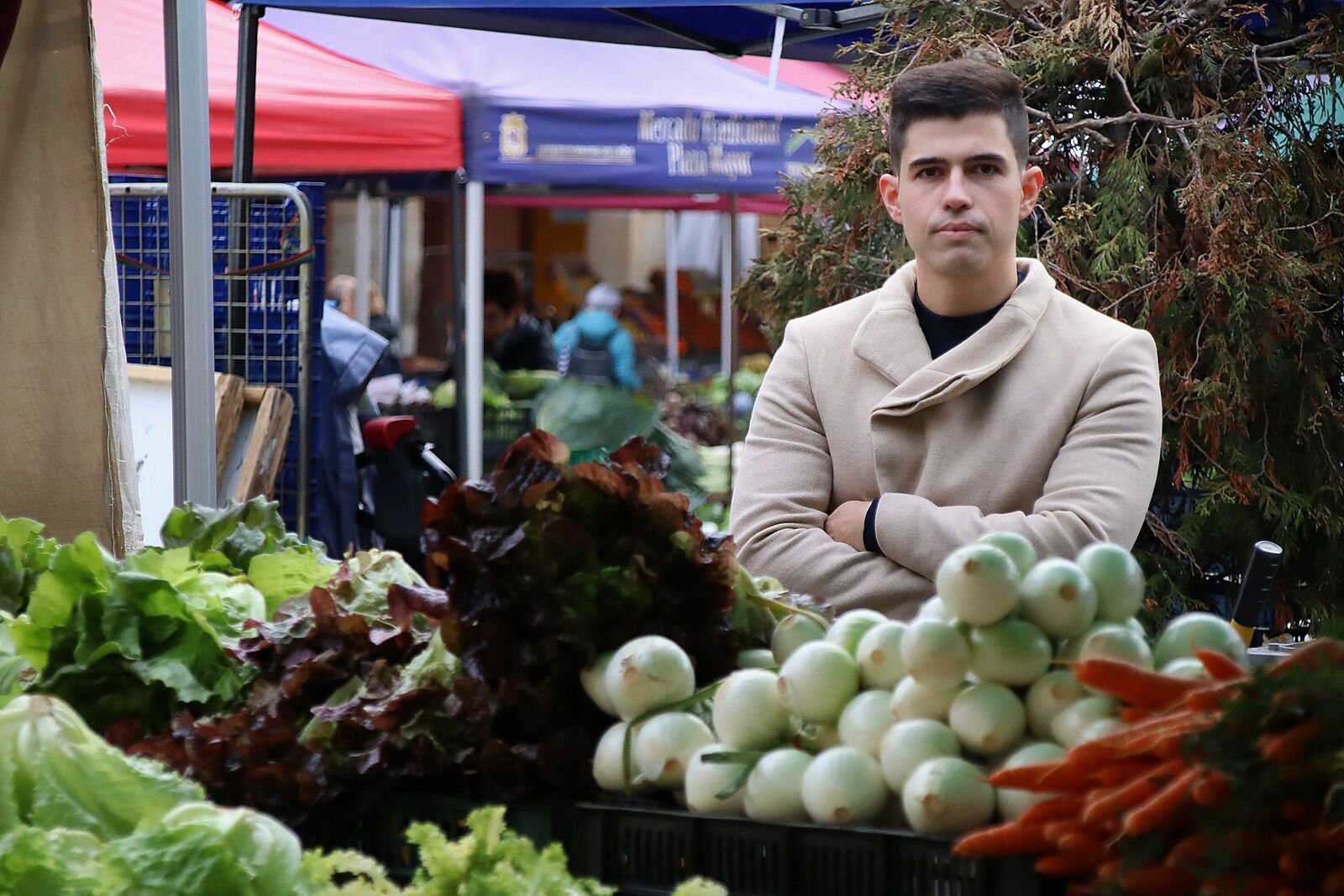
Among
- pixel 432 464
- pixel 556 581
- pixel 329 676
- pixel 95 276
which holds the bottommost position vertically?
pixel 432 464

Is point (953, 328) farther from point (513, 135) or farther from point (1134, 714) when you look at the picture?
point (513, 135)

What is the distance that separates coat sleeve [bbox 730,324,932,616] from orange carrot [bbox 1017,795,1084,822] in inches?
47.9

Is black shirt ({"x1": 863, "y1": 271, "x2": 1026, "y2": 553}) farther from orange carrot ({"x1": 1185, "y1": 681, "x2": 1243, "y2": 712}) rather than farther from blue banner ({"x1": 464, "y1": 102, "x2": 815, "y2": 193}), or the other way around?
blue banner ({"x1": 464, "y1": 102, "x2": 815, "y2": 193})

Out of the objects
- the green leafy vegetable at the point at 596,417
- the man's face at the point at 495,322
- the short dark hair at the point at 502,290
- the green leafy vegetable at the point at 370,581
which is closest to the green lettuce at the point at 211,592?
the green leafy vegetable at the point at 370,581

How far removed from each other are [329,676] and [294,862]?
0.46 m

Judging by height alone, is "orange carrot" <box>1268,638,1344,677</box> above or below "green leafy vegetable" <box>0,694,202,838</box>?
above

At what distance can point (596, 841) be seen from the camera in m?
1.61

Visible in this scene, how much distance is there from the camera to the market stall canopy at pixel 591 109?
740cm

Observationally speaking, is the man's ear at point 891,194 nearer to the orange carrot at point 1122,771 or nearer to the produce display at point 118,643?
the produce display at point 118,643

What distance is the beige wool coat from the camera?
8.51 feet

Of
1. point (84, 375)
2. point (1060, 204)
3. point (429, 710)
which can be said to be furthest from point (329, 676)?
point (1060, 204)

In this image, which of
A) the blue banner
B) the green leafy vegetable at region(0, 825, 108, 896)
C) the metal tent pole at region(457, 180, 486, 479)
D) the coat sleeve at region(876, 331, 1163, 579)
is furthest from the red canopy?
the green leafy vegetable at region(0, 825, 108, 896)

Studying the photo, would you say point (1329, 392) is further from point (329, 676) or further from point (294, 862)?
point (294, 862)

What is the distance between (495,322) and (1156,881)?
1115 cm
